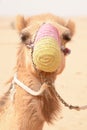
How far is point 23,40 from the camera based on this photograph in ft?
8.07

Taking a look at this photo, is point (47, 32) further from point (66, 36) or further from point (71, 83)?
point (71, 83)

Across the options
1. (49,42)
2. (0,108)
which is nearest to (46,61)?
(49,42)

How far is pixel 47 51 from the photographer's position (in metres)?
2.21

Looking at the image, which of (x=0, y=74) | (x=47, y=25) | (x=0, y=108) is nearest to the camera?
(x=47, y=25)

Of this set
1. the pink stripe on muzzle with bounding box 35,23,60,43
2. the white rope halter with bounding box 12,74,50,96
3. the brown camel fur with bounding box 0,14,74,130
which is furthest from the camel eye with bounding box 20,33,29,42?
the white rope halter with bounding box 12,74,50,96

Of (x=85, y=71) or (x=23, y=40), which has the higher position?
(x=23, y=40)

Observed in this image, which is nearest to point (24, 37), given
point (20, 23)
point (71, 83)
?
point (20, 23)

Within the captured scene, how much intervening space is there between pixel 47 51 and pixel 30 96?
316mm

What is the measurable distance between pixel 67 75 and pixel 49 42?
271 inches

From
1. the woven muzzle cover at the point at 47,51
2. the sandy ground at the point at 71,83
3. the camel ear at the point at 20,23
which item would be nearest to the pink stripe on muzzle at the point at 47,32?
the woven muzzle cover at the point at 47,51

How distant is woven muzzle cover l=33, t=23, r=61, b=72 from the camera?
2211 mm

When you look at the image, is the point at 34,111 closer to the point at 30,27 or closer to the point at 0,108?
the point at 0,108

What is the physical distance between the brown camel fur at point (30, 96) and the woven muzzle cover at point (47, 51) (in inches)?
3.6

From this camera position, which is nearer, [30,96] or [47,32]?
[47,32]
